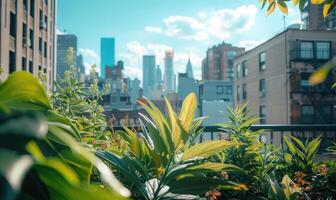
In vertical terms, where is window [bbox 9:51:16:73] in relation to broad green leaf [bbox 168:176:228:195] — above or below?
above

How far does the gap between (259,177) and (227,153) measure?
209mm

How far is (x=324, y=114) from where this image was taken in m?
31.2

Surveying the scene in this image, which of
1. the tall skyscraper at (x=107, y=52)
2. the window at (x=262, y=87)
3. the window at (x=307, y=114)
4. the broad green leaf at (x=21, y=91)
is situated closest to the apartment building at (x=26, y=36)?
the broad green leaf at (x=21, y=91)

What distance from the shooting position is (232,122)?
210cm

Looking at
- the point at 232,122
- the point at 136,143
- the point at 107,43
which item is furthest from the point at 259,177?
the point at 107,43

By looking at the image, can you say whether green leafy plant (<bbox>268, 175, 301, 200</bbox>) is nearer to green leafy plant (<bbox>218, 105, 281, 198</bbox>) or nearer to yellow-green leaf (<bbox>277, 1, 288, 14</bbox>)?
green leafy plant (<bbox>218, 105, 281, 198</bbox>)

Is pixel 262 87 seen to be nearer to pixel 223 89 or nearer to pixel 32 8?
pixel 32 8

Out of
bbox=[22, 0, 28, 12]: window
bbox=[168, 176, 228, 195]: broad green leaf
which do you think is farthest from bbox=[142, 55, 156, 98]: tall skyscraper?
bbox=[168, 176, 228, 195]: broad green leaf

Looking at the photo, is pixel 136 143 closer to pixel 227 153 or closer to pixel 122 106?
pixel 227 153

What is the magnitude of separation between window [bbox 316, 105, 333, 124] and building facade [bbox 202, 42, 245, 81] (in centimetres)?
7414

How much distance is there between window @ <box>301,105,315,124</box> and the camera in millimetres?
31312

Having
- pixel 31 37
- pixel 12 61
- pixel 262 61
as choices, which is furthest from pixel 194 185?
pixel 262 61

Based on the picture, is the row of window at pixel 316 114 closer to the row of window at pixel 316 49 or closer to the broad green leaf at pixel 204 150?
the row of window at pixel 316 49

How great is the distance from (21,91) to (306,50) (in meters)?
34.7
